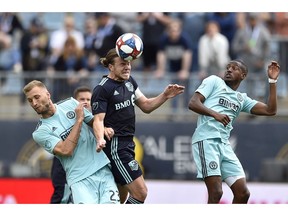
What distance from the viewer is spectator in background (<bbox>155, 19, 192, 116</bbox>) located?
21812mm

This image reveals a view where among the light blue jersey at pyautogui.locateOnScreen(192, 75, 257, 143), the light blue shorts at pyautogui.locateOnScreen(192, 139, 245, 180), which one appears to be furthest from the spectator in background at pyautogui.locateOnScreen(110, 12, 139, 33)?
the light blue shorts at pyautogui.locateOnScreen(192, 139, 245, 180)

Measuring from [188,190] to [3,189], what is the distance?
11.4 ft

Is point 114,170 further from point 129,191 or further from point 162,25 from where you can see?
point 162,25

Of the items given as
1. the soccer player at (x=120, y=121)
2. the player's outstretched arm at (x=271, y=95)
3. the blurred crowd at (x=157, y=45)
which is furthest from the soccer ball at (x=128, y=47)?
the blurred crowd at (x=157, y=45)

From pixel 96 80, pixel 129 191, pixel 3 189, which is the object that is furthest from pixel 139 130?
pixel 129 191

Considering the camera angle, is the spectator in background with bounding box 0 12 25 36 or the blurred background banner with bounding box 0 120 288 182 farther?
the spectator in background with bounding box 0 12 25 36

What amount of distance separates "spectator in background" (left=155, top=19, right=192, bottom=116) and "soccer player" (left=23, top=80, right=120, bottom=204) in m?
8.90

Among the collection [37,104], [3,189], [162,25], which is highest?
[162,25]

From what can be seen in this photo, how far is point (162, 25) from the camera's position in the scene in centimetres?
2241

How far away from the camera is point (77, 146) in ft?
41.8

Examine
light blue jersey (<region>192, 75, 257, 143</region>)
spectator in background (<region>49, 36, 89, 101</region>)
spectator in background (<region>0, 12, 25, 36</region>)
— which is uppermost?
spectator in background (<region>0, 12, 25, 36</region>)

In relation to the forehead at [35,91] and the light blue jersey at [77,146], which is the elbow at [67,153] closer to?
the light blue jersey at [77,146]

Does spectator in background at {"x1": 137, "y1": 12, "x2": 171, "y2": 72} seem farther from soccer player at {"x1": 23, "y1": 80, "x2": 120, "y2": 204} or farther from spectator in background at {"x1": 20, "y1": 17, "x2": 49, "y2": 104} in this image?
soccer player at {"x1": 23, "y1": 80, "x2": 120, "y2": 204}

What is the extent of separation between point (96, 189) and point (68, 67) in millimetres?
10049
